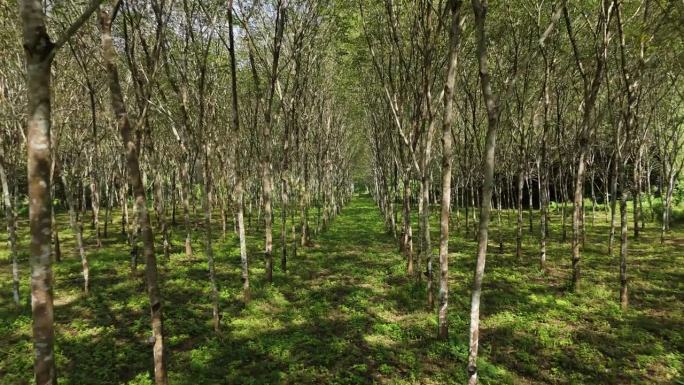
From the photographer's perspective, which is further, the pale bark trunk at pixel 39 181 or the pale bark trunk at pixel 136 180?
the pale bark trunk at pixel 136 180

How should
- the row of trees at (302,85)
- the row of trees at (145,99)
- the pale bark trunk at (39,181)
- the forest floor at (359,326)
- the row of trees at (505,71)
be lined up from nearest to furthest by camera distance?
1. the pale bark trunk at (39,181)
2. the row of trees at (145,99)
3. the row of trees at (302,85)
4. the row of trees at (505,71)
5. the forest floor at (359,326)

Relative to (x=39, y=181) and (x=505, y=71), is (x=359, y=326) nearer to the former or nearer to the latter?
(x=39, y=181)

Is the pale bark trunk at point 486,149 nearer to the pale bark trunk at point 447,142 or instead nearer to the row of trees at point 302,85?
the row of trees at point 302,85

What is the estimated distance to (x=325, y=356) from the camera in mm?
9648

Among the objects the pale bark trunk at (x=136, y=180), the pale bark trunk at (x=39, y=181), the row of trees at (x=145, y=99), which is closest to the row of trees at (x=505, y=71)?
the row of trees at (x=145, y=99)

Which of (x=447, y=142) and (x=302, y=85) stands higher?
(x=302, y=85)

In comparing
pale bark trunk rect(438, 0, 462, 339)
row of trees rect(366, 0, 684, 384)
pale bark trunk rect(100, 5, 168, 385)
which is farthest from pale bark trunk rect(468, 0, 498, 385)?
pale bark trunk rect(100, 5, 168, 385)

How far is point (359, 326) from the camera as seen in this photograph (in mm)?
11422

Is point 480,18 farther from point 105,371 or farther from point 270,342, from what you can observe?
point 105,371

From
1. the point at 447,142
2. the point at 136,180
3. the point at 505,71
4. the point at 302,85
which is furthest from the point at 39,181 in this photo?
the point at 505,71

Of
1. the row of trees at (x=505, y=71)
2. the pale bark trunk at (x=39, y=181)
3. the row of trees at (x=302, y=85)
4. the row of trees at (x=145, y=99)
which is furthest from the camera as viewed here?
the row of trees at (x=505, y=71)

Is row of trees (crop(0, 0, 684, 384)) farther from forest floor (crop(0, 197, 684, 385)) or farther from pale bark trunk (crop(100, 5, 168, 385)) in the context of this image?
forest floor (crop(0, 197, 684, 385))

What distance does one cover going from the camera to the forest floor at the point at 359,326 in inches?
351

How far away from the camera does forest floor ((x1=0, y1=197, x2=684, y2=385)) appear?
29.3 ft
